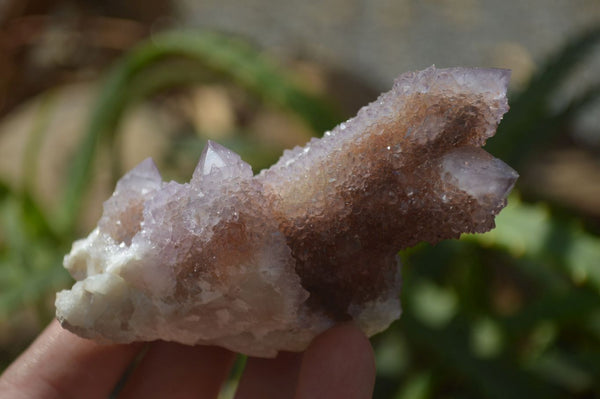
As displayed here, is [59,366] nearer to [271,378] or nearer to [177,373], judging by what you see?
Result: [177,373]

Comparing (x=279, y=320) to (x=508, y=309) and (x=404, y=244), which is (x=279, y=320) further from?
(x=508, y=309)

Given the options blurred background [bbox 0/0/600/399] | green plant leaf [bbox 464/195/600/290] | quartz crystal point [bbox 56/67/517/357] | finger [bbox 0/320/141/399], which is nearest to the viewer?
quartz crystal point [bbox 56/67/517/357]

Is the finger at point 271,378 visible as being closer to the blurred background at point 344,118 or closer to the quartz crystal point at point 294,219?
the quartz crystal point at point 294,219

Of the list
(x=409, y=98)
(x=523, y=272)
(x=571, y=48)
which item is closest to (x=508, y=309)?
(x=523, y=272)

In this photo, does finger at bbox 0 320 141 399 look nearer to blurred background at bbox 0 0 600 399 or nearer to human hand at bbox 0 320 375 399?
human hand at bbox 0 320 375 399

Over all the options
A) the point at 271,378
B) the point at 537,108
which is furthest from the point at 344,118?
the point at 271,378

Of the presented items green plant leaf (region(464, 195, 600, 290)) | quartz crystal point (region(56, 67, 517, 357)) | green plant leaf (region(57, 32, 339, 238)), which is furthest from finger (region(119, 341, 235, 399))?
green plant leaf (region(57, 32, 339, 238))

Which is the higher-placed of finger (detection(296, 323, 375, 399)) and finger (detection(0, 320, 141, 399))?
finger (detection(296, 323, 375, 399))
